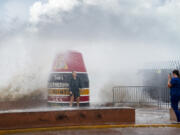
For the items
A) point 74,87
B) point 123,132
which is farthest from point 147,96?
point 123,132

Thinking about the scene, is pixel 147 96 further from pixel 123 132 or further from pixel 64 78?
pixel 123 132

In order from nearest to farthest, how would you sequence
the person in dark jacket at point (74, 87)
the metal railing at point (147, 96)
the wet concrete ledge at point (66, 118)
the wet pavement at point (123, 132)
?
the wet pavement at point (123, 132)
the wet concrete ledge at point (66, 118)
the person in dark jacket at point (74, 87)
the metal railing at point (147, 96)

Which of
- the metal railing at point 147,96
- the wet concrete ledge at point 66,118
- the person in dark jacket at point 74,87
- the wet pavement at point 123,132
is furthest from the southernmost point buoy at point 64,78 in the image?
the metal railing at point 147,96

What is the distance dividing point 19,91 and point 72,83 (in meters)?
6.47

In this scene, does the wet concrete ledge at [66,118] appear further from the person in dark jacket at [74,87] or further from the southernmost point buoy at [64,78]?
the southernmost point buoy at [64,78]

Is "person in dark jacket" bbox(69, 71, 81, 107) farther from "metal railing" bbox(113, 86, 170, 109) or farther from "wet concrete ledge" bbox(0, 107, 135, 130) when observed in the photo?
"metal railing" bbox(113, 86, 170, 109)

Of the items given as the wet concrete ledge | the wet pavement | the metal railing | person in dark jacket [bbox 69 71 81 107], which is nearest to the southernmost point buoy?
person in dark jacket [bbox 69 71 81 107]

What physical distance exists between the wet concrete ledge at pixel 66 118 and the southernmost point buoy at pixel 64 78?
1825mm

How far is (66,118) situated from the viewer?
21.6ft

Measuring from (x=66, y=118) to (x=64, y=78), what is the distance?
209 centimetres

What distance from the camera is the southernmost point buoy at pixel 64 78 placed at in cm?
837

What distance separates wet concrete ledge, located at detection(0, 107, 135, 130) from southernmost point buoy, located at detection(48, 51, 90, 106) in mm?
1825

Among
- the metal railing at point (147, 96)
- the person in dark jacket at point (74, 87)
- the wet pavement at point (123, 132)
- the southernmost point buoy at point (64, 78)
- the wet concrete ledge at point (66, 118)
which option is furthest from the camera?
the metal railing at point (147, 96)

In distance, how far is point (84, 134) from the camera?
5695 mm
